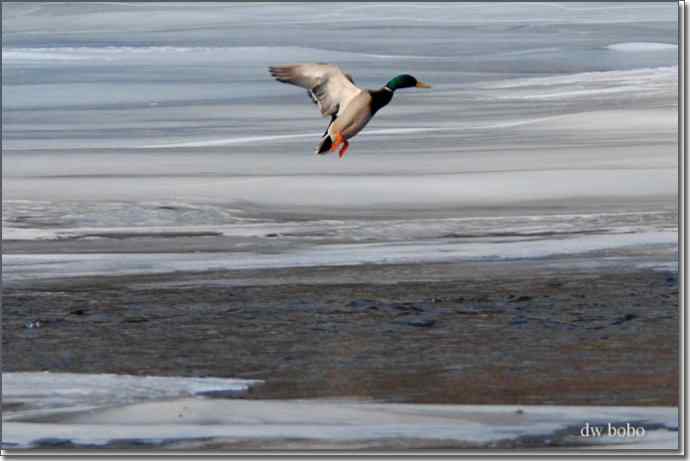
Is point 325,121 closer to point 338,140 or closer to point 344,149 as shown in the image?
point 338,140

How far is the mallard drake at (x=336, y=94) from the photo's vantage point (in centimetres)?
693

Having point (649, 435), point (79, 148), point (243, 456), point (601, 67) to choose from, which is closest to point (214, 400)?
point (243, 456)

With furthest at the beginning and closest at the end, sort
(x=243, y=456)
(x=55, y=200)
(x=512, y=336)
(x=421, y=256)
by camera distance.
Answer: (x=55, y=200)
(x=421, y=256)
(x=512, y=336)
(x=243, y=456)

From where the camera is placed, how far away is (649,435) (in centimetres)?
553

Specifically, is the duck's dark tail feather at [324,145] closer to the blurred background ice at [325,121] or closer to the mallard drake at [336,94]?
the blurred background ice at [325,121]

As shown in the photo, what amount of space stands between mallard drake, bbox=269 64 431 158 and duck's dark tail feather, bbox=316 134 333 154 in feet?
1.21

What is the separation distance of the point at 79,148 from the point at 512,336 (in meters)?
3.38

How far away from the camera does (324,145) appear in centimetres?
807

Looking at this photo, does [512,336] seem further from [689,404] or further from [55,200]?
[55,200]

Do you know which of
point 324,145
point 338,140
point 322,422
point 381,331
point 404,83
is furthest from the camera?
point 324,145

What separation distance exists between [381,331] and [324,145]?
1.64m

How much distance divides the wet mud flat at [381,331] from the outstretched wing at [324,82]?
2.68 feet

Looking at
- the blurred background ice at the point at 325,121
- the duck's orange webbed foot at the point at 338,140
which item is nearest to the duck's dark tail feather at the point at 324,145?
the duck's orange webbed foot at the point at 338,140

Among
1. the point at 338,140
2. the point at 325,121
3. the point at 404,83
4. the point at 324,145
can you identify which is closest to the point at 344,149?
the point at 324,145
